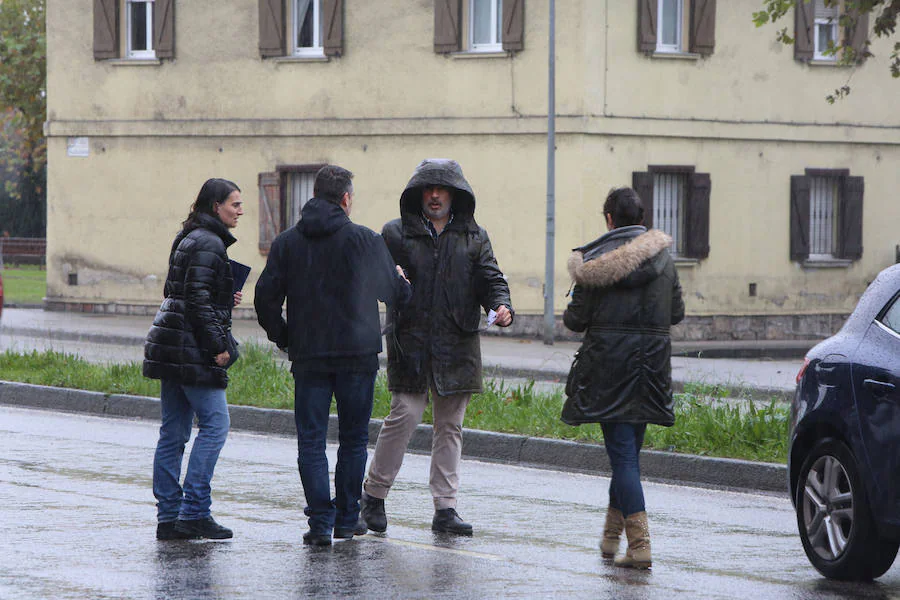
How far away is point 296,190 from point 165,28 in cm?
377

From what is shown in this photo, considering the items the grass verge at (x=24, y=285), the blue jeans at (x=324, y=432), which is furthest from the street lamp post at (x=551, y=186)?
the blue jeans at (x=324, y=432)

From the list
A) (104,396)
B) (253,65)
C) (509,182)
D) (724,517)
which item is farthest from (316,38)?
(724,517)

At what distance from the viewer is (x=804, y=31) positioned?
2877 cm

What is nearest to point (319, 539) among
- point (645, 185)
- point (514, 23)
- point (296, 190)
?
point (514, 23)

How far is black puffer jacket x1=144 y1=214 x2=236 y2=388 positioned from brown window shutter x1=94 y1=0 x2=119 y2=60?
75.4ft

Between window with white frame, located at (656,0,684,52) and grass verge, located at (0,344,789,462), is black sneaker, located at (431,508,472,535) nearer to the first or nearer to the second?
grass verge, located at (0,344,789,462)

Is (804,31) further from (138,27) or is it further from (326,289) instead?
(326,289)

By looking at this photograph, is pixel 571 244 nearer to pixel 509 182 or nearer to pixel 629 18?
pixel 509 182

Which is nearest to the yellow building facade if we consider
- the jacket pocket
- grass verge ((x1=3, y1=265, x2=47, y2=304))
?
grass verge ((x1=3, y1=265, x2=47, y2=304))

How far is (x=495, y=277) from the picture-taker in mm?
8969

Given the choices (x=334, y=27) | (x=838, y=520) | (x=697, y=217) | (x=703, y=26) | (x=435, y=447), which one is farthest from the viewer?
(x=334, y=27)

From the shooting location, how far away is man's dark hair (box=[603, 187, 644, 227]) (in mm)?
8312

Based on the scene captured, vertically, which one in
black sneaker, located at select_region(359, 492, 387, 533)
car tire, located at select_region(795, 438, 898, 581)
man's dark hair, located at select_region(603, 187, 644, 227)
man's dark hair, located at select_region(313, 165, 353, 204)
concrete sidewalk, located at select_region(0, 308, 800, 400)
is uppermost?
man's dark hair, located at select_region(313, 165, 353, 204)

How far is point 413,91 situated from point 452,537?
19.9 meters
